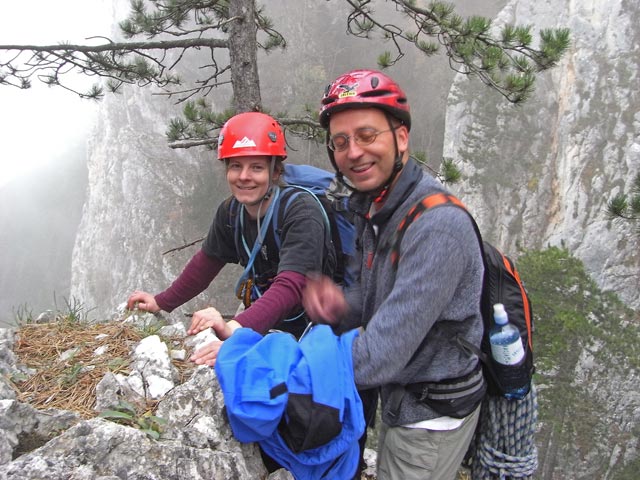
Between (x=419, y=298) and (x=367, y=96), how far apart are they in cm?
95

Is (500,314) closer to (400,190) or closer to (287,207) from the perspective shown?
(400,190)

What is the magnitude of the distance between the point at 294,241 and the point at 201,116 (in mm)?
3164

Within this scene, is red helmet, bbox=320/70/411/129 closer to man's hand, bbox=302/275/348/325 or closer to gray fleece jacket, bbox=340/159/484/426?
gray fleece jacket, bbox=340/159/484/426

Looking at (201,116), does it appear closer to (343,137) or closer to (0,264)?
(343,137)

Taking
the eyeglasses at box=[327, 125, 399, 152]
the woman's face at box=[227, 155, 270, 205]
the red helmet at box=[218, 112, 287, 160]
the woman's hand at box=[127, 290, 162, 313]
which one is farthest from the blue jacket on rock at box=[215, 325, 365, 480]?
the woman's hand at box=[127, 290, 162, 313]

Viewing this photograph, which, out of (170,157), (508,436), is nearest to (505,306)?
(508,436)

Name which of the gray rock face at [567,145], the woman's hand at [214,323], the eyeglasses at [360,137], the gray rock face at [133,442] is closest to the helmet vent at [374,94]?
the eyeglasses at [360,137]

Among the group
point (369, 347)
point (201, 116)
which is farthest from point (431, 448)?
point (201, 116)

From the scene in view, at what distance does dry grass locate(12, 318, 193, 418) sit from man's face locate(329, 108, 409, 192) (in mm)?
1468

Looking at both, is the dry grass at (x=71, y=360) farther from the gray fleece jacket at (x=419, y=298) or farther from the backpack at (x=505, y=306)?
the backpack at (x=505, y=306)

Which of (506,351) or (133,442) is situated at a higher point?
(506,351)

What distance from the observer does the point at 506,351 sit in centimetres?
204

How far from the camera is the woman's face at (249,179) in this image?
9.88 feet

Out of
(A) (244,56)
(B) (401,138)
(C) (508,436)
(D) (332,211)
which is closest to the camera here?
(B) (401,138)
